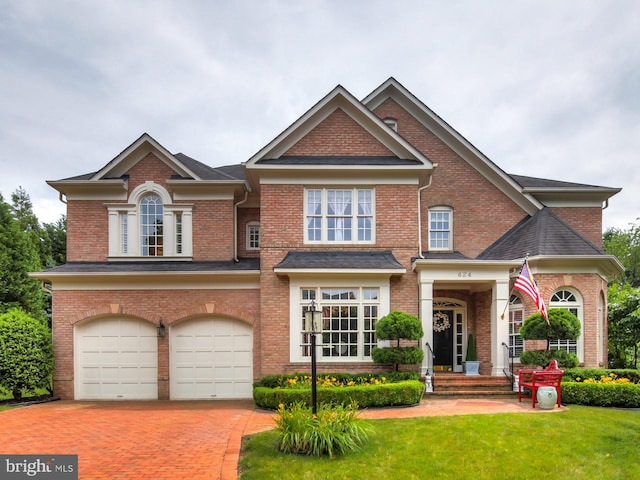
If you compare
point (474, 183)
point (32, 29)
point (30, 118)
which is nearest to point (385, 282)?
point (474, 183)

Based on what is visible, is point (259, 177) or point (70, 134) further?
point (70, 134)

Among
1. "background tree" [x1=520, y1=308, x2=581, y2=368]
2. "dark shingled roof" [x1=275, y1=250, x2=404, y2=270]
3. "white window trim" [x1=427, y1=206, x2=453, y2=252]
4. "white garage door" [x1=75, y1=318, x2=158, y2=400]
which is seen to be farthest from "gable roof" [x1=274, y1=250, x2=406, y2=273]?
"white garage door" [x1=75, y1=318, x2=158, y2=400]

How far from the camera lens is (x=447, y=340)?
55.3 feet

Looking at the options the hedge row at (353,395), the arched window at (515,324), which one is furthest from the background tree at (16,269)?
the arched window at (515,324)

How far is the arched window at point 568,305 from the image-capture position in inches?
567

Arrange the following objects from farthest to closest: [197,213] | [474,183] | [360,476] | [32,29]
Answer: [474,183]
[197,213]
[32,29]
[360,476]

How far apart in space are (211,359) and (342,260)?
17.4 ft

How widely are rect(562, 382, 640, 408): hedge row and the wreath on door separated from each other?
16.4 ft

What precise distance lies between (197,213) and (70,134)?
32.9ft

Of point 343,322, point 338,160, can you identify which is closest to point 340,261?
point 343,322

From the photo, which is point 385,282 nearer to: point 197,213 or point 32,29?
point 197,213

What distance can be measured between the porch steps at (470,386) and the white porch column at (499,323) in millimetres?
413

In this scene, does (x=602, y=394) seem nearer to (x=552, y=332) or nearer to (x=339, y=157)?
(x=552, y=332)

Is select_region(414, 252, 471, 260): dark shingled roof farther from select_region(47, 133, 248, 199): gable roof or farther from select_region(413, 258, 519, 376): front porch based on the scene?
select_region(47, 133, 248, 199): gable roof
